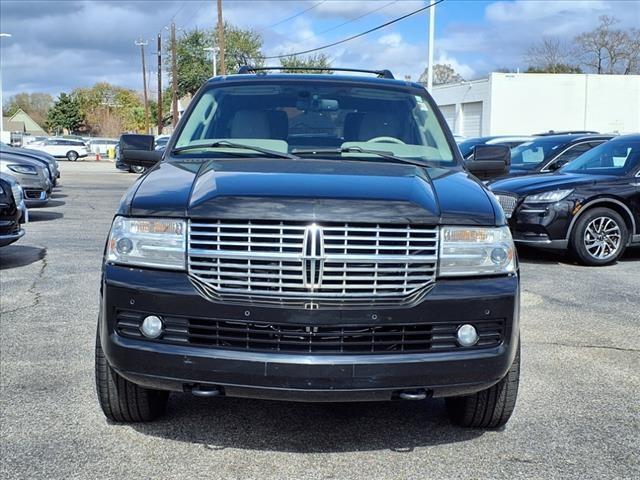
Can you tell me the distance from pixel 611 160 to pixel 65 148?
45556mm

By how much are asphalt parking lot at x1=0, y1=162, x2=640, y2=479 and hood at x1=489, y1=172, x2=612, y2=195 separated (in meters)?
3.55

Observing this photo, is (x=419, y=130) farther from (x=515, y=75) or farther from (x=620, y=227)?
(x=515, y=75)

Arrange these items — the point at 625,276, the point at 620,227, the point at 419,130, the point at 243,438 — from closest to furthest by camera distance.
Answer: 1. the point at 243,438
2. the point at 419,130
3. the point at 625,276
4. the point at 620,227

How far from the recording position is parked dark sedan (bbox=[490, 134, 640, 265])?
968 centimetres

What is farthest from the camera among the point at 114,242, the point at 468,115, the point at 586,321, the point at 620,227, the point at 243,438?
the point at 468,115

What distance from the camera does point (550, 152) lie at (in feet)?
44.2

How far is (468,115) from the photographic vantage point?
48094mm

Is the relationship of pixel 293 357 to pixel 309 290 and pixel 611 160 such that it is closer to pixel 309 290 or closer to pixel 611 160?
pixel 309 290

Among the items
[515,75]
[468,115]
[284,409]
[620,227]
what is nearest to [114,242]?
[284,409]

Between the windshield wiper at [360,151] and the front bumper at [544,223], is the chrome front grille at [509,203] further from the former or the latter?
the windshield wiper at [360,151]

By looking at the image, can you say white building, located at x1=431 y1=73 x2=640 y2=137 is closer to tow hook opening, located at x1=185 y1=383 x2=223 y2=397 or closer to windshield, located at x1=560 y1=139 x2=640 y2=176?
windshield, located at x1=560 y1=139 x2=640 y2=176

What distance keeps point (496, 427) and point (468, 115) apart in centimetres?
4537

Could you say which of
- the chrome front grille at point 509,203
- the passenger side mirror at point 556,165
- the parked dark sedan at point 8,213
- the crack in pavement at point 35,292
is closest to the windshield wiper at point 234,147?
the crack in pavement at point 35,292

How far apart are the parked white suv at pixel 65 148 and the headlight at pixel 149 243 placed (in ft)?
162
